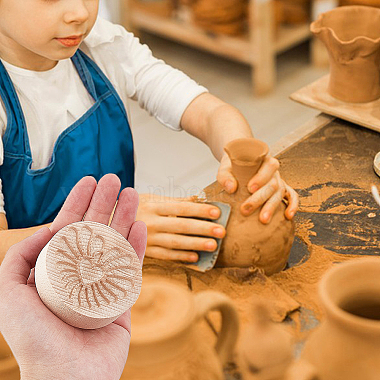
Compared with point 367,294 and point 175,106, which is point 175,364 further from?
point 175,106

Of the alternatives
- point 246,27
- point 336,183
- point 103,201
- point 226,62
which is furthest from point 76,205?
point 226,62

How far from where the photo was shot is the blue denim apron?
4.24 ft

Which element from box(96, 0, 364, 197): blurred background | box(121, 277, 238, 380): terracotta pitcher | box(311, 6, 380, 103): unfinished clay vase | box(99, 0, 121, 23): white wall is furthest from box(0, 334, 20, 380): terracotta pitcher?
box(99, 0, 121, 23): white wall

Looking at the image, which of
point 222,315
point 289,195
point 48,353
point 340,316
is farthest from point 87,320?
point 289,195

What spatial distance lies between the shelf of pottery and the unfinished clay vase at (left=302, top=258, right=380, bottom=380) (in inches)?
94.8

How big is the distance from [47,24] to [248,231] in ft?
1.92

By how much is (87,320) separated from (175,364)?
154 millimetres

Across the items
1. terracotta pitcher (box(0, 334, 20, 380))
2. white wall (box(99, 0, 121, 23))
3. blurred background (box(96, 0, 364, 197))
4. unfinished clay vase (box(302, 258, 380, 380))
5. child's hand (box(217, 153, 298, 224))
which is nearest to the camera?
unfinished clay vase (box(302, 258, 380, 380))

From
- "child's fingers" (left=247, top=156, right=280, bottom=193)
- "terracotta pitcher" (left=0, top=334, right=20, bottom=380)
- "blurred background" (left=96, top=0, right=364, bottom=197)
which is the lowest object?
"blurred background" (left=96, top=0, right=364, bottom=197)

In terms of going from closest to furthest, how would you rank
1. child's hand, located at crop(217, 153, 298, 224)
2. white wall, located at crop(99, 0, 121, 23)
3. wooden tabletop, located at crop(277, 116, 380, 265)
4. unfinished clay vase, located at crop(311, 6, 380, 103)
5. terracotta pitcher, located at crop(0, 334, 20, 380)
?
terracotta pitcher, located at crop(0, 334, 20, 380) → child's hand, located at crop(217, 153, 298, 224) → wooden tabletop, located at crop(277, 116, 380, 265) → unfinished clay vase, located at crop(311, 6, 380, 103) → white wall, located at crop(99, 0, 121, 23)

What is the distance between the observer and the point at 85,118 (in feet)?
4.58

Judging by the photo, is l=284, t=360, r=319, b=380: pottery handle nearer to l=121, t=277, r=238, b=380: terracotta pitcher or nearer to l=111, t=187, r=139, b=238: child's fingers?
l=121, t=277, r=238, b=380: terracotta pitcher

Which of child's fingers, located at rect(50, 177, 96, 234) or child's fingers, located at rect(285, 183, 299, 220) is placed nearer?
child's fingers, located at rect(50, 177, 96, 234)

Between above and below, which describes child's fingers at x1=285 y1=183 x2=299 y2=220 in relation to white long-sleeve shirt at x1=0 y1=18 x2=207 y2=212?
below
